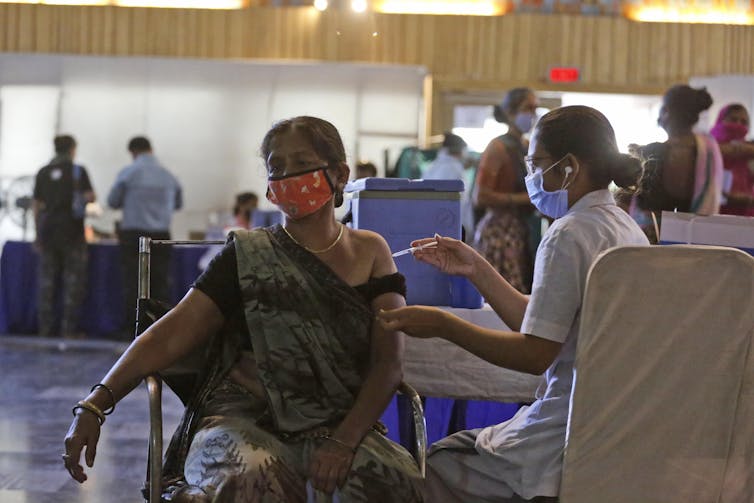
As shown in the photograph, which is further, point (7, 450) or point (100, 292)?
point (100, 292)

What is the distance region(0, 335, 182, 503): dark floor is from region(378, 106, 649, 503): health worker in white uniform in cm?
212

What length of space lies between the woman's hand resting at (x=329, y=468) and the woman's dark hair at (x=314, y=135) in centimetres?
63

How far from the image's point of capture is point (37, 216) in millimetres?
8461

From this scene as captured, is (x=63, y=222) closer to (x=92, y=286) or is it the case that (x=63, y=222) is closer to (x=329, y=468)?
(x=92, y=286)

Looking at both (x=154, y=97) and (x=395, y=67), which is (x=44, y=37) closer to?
(x=154, y=97)

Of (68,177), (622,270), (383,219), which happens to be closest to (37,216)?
(68,177)

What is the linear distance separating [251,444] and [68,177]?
651 centimetres

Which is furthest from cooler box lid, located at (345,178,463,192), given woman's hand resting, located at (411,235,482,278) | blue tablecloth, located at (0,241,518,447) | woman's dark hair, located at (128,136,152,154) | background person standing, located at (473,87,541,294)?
woman's dark hair, located at (128,136,152,154)

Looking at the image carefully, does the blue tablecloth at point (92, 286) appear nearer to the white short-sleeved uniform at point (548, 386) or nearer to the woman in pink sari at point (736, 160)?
the woman in pink sari at point (736, 160)

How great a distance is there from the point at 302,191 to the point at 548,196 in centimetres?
53

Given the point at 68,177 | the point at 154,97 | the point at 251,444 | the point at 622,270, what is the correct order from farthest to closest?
the point at 154,97 → the point at 68,177 → the point at 251,444 → the point at 622,270

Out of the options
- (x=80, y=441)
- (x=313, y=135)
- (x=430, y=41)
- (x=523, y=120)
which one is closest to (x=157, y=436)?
(x=80, y=441)

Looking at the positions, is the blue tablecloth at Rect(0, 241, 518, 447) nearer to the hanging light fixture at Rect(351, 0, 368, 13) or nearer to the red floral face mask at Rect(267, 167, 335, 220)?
the hanging light fixture at Rect(351, 0, 368, 13)

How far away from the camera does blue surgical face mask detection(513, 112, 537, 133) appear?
5.27m
